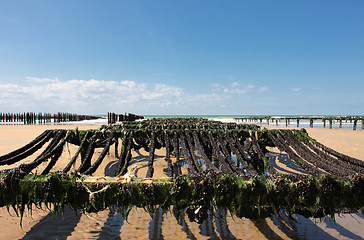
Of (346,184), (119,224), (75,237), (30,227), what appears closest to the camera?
(346,184)

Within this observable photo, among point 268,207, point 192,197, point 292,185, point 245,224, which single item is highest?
point 292,185

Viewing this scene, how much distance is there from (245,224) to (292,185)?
1.51 m

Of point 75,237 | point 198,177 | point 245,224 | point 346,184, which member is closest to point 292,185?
point 346,184

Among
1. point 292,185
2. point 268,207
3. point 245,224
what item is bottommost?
point 245,224

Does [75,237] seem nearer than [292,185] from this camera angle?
No

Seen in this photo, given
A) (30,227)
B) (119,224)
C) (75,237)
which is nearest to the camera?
(75,237)

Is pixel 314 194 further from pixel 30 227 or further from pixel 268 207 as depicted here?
pixel 30 227

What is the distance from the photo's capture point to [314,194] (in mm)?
1982

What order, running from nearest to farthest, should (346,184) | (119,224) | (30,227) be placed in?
(346,184) → (30,227) → (119,224)

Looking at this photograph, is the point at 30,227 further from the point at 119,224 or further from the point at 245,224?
the point at 245,224

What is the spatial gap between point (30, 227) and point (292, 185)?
365 cm

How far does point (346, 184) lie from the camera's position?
1963mm

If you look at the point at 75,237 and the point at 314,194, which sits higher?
the point at 314,194

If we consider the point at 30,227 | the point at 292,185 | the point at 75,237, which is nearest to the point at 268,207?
the point at 292,185
